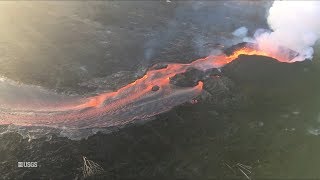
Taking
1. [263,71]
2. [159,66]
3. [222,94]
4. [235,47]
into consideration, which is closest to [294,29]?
[235,47]

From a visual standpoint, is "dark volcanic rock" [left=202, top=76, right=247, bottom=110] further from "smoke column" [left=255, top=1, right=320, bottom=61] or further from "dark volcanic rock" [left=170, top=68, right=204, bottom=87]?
"smoke column" [left=255, top=1, right=320, bottom=61]

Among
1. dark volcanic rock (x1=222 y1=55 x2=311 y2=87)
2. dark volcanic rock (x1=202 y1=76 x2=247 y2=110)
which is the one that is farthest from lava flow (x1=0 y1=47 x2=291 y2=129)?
dark volcanic rock (x1=222 y1=55 x2=311 y2=87)

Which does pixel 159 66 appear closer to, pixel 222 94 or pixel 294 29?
pixel 222 94

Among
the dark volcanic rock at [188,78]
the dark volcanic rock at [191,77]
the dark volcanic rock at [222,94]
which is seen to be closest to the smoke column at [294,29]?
the dark volcanic rock at [191,77]

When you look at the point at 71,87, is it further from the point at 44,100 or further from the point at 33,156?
the point at 33,156

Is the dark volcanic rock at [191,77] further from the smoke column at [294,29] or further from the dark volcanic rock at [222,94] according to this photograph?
the smoke column at [294,29]

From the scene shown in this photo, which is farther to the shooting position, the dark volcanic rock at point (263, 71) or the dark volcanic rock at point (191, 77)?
the dark volcanic rock at point (263, 71)
